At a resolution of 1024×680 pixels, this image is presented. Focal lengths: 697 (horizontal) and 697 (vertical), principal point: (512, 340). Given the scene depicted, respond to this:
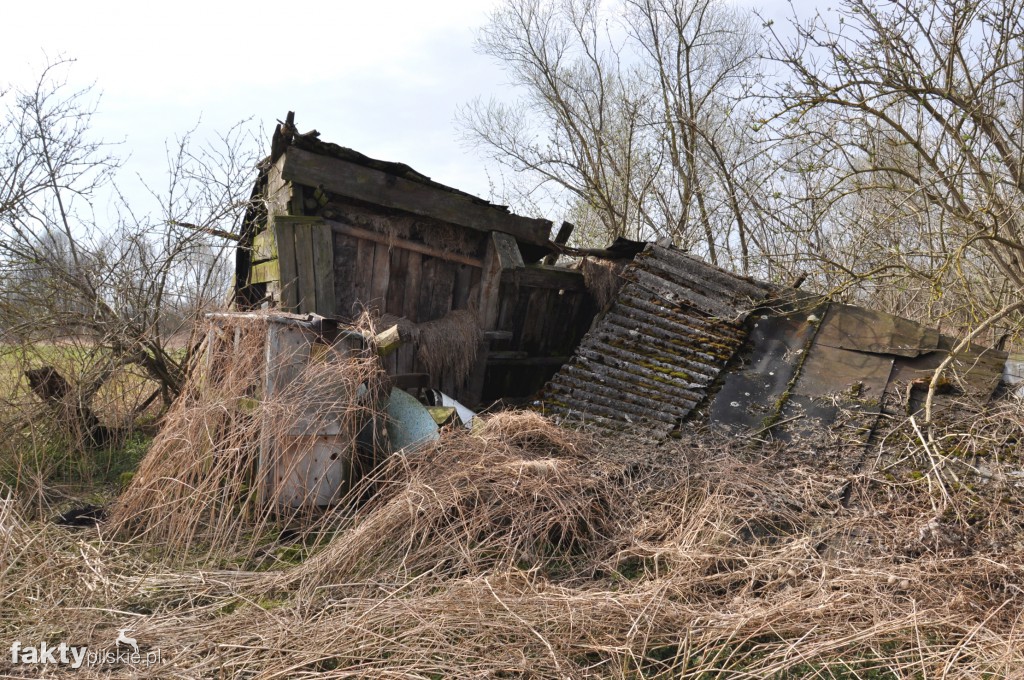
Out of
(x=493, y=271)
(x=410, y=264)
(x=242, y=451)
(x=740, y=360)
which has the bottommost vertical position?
(x=242, y=451)

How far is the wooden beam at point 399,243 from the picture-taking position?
7.25m

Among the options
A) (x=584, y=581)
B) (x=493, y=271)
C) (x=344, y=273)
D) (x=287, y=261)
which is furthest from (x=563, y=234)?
(x=584, y=581)

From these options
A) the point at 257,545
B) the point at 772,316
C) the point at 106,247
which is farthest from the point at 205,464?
the point at 772,316

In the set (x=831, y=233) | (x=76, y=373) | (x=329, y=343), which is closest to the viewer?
(x=329, y=343)

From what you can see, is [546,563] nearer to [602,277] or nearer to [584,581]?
[584,581]

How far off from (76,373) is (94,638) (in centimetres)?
449

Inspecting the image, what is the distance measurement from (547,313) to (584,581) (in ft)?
15.7

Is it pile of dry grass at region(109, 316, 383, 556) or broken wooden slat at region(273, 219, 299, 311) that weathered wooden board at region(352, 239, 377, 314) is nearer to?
broken wooden slat at region(273, 219, 299, 311)

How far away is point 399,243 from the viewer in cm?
761

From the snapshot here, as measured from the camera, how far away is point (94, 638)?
144 inches

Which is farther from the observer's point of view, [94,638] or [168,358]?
[168,358]

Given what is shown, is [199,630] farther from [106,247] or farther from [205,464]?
[106,247]

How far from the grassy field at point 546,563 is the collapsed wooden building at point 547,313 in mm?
770

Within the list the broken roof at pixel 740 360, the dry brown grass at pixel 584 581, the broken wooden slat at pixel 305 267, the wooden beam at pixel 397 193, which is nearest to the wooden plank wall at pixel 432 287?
the broken wooden slat at pixel 305 267
